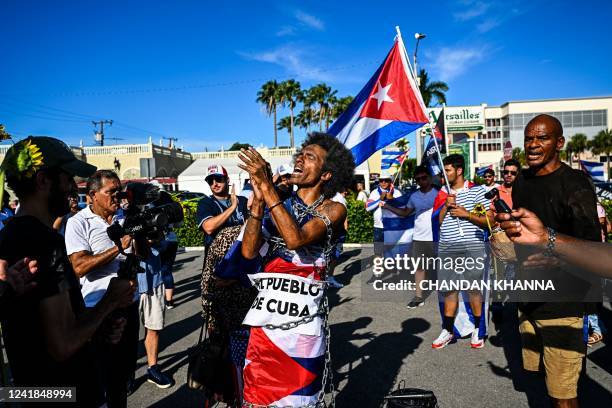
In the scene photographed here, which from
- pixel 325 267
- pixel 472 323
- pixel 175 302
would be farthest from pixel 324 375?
pixel 175 302

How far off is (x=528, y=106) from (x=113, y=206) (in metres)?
91.4

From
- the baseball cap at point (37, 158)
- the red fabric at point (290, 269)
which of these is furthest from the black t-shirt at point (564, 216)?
the baseball cap at point (37, 158)

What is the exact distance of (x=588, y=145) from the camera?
228ft

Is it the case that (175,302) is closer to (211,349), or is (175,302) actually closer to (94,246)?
(94,246)

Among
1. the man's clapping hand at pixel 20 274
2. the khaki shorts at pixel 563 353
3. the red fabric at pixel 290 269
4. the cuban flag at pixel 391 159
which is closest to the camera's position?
the man's clapping hand at pixel 20 274

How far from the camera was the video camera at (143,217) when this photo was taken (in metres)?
2.13

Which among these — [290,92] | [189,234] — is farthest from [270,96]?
[189,234]

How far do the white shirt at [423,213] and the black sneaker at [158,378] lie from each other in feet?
14.2

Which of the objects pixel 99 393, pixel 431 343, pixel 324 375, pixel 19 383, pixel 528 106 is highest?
pixel 528 106

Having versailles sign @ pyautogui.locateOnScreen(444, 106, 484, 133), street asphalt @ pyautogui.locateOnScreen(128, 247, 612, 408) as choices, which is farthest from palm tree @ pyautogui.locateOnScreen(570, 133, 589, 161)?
street asphalt @ pyautogui.locateOnScreen(128, 247, 612, 408)

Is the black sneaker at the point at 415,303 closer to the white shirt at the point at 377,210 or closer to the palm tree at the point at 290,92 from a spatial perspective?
the white shirt at the point at 377,210

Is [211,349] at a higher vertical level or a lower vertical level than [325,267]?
lower

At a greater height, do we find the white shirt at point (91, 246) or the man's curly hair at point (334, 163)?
the man's curly hair at point (334, 163)

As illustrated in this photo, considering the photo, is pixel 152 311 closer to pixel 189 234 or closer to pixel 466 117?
pixel 189 234
